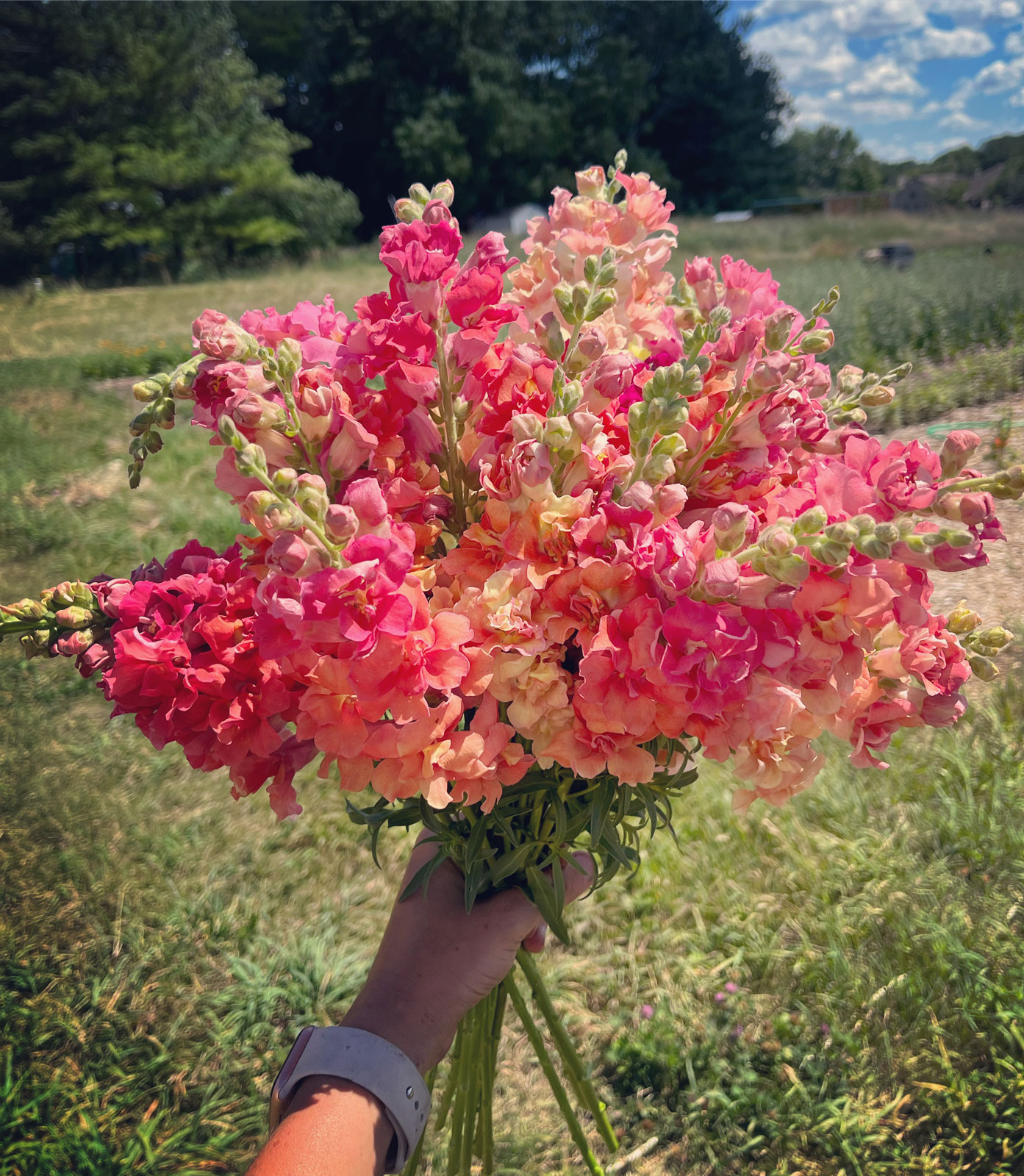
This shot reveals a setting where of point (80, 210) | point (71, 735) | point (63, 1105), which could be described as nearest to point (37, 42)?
point (80, 210)

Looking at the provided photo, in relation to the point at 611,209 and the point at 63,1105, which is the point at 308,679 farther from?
the point at 63,1105

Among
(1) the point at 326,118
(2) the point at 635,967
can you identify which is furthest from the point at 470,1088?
(1) the point at 326,118

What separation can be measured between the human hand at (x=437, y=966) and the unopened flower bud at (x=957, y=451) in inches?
24.8

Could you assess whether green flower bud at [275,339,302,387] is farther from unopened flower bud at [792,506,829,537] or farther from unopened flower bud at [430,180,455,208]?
unopened flower bud at [792,506,829,537]

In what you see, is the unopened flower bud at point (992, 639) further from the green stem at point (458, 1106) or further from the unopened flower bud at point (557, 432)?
the green stem at point (458, 1106)

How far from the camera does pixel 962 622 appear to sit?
77cm

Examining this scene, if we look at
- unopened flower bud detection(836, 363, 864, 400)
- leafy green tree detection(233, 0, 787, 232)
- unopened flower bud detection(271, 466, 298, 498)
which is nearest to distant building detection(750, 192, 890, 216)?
leafy green tree detection(233, 0, 787, 232)

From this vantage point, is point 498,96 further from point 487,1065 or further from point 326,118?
point 487,1065

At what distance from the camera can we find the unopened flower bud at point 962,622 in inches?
30.1

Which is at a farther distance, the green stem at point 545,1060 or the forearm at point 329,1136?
the green stem at point 545,1060

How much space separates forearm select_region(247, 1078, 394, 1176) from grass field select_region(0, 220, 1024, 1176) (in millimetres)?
900

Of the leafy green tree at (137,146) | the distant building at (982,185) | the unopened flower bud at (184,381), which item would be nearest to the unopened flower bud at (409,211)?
the unopened flower bud at (184,381)

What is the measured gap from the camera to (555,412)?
656 millimetres

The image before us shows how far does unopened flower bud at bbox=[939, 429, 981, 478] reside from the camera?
0.58 m
